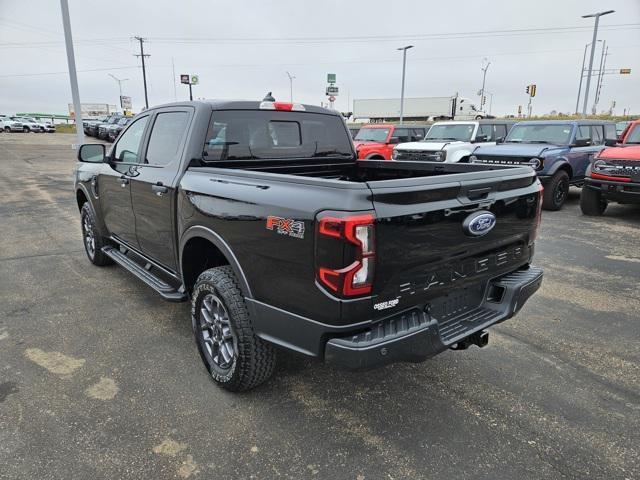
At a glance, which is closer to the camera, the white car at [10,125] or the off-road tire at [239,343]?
Answer: the off-road tire at [239,343]

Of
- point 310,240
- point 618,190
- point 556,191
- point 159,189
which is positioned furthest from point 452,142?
point 310,240

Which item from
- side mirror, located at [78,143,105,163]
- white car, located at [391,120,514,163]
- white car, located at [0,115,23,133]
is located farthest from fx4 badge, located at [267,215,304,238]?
white car, located at [0,115,23,133]

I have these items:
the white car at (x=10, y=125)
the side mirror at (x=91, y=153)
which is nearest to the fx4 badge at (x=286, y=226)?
the side mirror at (x=91, y=153)

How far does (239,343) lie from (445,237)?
1371 mm

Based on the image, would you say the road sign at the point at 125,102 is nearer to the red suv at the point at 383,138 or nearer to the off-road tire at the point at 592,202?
the red suv at the point at 383,138

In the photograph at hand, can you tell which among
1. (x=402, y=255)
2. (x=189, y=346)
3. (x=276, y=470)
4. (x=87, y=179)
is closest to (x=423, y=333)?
(x=402, y=255)

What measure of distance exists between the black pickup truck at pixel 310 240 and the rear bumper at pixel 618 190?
5.96 m

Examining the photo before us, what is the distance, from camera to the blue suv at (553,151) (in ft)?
31.7

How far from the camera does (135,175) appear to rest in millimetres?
4043

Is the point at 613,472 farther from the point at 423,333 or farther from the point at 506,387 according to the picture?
the point at 423,333

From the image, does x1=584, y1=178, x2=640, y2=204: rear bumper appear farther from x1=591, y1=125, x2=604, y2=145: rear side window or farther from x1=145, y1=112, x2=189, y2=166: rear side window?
x1=145, y1=112, x2=189, y2=166: rear side window

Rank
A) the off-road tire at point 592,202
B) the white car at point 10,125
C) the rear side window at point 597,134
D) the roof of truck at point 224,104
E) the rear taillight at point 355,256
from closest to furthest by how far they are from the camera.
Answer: the rear taillight at point 355,256 → the roof of truck at point 224,104 → the off-road tire at point 592,202 → the rear side window at point 597,134 → the white car at point 10,125

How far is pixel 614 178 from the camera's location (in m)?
8.20

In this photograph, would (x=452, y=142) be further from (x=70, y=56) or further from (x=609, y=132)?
(x=70, y=56)
